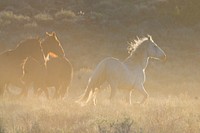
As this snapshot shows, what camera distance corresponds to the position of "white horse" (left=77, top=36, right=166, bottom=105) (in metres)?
16.2

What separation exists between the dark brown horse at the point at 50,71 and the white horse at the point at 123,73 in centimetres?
194

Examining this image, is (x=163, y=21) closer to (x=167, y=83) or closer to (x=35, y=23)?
(x=35, y=23)

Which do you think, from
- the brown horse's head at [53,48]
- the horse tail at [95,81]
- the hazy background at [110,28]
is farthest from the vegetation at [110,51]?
the brown horse's head at [53,48]

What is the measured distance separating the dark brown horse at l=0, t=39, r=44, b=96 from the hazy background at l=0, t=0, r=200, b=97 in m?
7.90

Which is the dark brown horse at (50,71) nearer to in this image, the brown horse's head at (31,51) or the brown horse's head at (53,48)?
the brown horse's head at (53,48)

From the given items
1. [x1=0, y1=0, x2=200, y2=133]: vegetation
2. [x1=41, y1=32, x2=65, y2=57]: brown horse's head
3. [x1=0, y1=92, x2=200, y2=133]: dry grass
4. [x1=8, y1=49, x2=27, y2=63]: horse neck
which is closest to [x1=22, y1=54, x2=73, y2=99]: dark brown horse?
[x1=41, y1=32, x2=65, y2=57]: brown horse's head

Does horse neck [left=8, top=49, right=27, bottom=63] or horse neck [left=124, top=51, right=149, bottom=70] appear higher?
horse neck [left=8, top=49, right=27, bottom=63]

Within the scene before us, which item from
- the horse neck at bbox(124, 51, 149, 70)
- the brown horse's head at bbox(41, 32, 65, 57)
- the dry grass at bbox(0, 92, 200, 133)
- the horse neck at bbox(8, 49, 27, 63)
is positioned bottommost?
the dry grass at bbox(0, 92, 200, 133)

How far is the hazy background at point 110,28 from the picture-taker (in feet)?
98.6

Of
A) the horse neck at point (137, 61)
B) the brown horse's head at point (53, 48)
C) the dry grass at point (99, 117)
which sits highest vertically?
the brown horse's head at point (53, 48)

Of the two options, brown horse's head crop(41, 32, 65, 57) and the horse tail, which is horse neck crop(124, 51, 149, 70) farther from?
brown horse's head crop(41, 32, 65, 57)

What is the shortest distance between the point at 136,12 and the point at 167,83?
15139 millimetres

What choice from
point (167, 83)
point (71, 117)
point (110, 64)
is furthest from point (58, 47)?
point (167, 83)

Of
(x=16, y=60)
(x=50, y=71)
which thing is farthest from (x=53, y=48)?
(x=16, y=60)
